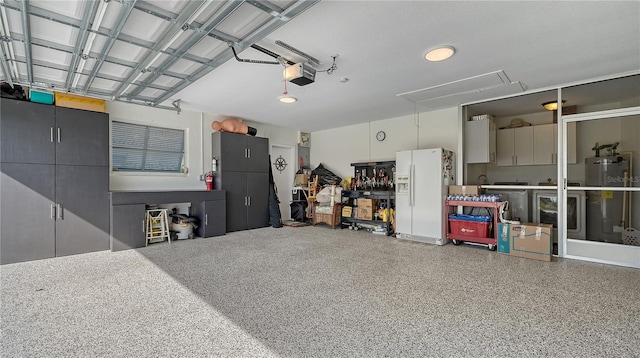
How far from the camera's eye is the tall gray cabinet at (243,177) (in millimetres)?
5992

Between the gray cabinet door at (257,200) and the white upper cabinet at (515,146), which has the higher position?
the white upper cabinet at (515,146)

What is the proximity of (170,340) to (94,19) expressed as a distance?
2779 millimetres

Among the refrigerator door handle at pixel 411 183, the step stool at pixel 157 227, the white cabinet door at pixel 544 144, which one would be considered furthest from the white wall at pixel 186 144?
the white cabinet door at pixel 544 144

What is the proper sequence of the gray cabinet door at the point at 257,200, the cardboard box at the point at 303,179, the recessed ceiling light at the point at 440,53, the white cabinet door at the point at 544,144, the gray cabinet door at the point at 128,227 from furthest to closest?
the cardboard box at the point at 303,179, the gray cabinet door at the point at 257,200, the white cabinet door at the point at 544,144, the gray cabinet door at the point at 128,227, the recessed ceiling light at the point at 440,53

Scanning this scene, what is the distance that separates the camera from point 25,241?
3.86 metres

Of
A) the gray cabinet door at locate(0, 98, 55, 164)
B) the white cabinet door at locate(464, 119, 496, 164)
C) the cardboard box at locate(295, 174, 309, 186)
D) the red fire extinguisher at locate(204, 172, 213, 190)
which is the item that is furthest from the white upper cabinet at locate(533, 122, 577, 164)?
the gray cabinet door at locate(0, 98, 55, 164)

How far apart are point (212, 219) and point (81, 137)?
8.09 ft

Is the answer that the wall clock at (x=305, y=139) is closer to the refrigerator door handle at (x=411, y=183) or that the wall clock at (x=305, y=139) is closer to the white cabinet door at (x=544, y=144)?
the refrigerator door handle at (x=411, y=183)

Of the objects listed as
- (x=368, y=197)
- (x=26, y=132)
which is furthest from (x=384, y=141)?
(x=26, y=132)

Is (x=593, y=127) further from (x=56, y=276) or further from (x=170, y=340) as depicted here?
(x=56, y=276)

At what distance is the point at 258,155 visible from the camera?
6.57 metres

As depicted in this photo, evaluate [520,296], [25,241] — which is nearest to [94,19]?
[25,241]

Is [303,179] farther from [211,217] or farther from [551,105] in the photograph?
[551,105]

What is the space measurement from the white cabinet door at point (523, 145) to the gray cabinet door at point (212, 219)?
6011mm
